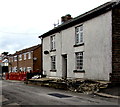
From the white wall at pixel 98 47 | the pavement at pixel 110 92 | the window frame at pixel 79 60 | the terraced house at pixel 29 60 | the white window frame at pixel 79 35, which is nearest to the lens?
the pavement at pixel 110 92

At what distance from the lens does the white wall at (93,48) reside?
16.5m

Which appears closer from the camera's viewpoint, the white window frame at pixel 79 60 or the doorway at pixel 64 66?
the white window frame at pixel 79 60

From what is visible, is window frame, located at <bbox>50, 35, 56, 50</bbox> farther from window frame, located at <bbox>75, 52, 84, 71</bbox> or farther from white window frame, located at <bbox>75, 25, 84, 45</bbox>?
window frame, located at <bbox>75, 52, 84, 71</bbox>

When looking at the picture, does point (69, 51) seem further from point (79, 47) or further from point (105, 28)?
point (105, 28)

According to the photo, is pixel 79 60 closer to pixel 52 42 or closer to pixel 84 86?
pixel 84 86

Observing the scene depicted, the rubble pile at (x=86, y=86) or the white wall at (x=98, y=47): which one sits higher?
the white wall at (x=98, y=47)

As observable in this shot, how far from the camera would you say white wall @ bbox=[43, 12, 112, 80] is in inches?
651

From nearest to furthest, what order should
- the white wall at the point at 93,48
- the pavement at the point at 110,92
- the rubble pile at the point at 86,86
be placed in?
the pavement at the point at 110,92 < the rubble pile at the point at 86,86 < the white wall at the point at 93,48

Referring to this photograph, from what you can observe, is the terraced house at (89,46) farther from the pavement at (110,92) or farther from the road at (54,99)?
the road at (54,99)

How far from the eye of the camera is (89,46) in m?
18.8

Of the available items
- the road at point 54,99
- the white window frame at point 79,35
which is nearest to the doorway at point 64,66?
the white window frame at point 79,35

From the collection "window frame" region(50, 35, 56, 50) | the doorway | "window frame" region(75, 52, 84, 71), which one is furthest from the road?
"window frame" region(50, 35, 56, 50)

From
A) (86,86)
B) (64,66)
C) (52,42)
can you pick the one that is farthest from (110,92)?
(52,42)

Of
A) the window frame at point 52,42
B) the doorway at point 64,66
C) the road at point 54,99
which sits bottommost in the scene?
the road at point 54,99
